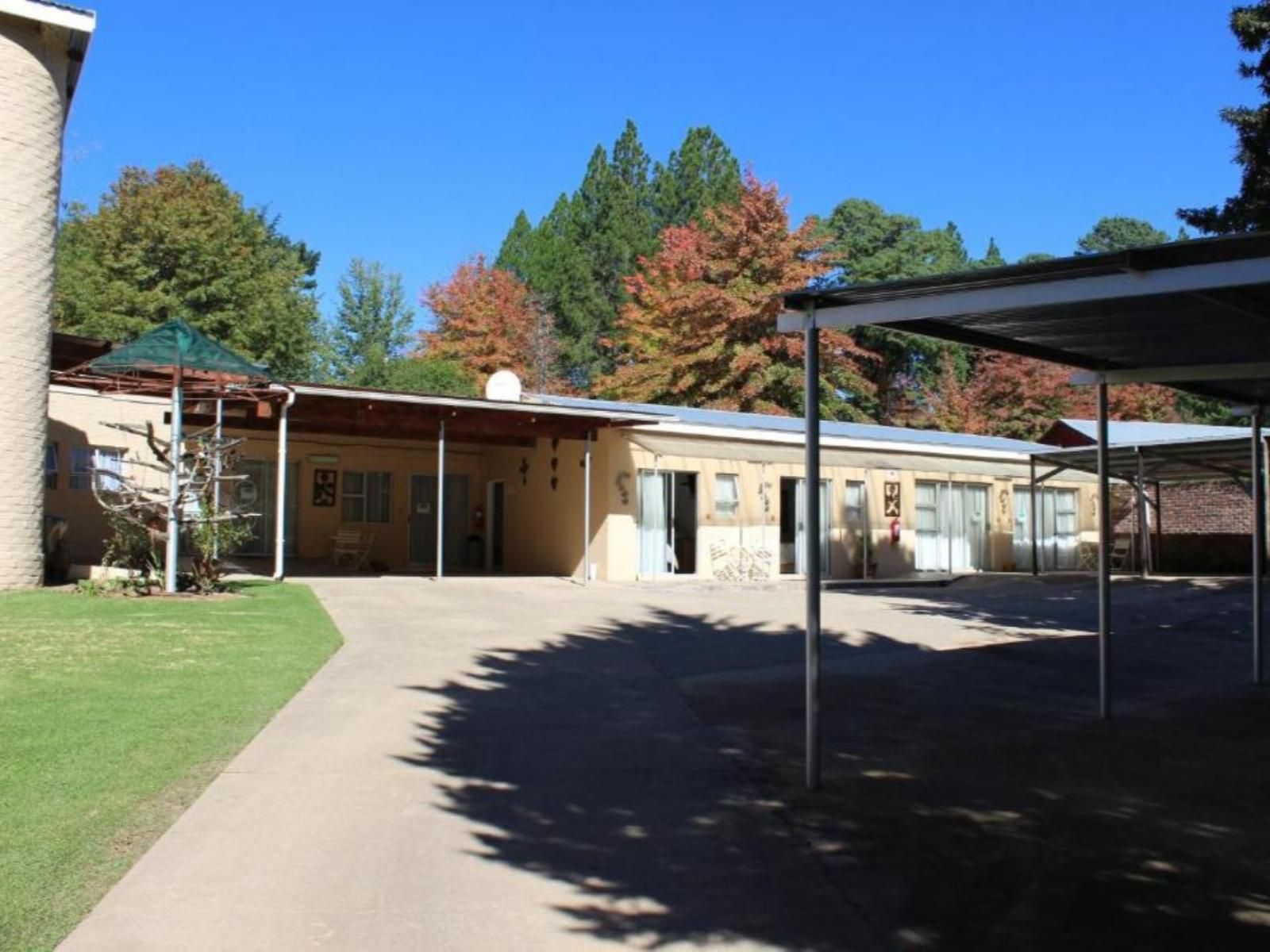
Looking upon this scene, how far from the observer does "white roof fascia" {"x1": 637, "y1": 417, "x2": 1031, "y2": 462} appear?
20.5 m

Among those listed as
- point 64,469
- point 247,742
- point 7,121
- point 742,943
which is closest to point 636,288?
point 64,469

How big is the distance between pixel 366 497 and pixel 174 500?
929 centimetres

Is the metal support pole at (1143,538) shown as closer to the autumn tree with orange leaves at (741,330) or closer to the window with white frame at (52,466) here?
the autumn tree with orange leaves at (741,330)

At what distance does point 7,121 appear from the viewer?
14.6 m

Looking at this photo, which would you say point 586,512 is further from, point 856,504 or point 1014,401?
point 1014,401

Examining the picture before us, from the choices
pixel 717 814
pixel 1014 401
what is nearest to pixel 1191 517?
pixel 1014 401

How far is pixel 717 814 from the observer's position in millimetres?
5305

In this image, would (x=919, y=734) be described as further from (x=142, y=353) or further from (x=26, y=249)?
(x=26, y=249)

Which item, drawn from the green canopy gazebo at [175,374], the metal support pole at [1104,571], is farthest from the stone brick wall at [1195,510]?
the green canopy gazebo at [175,374]

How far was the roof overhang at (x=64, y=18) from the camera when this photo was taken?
14.5 m

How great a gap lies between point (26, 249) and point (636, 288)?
1098 inches

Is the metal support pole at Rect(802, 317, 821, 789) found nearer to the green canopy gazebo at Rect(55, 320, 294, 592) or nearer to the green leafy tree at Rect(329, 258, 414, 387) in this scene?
the green canopy gazebo at Rect(55, 320, 294, 592)

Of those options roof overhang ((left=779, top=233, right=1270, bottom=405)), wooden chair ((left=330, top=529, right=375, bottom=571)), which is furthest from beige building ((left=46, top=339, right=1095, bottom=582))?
roof overhang ((left=779, top=233, right=1270, bottom=405))

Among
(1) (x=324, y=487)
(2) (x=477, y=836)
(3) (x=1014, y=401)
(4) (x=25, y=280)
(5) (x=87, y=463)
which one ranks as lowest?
(2) (x=477, y=836)
